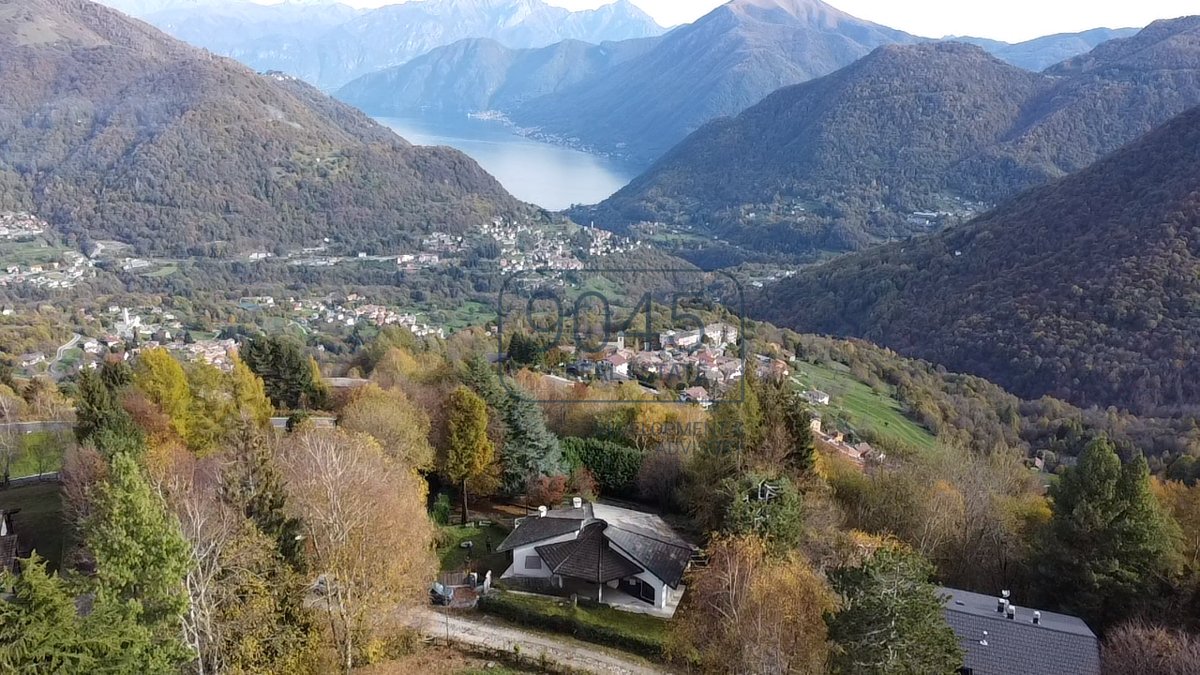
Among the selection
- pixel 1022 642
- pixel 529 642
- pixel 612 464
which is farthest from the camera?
pixel 612 464

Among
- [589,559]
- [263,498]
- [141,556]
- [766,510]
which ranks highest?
→ [141,556]

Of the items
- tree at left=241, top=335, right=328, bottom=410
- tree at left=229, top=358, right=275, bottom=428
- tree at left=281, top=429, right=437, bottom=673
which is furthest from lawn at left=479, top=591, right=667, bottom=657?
tree at left=241, top=335, right=328, bottom=410

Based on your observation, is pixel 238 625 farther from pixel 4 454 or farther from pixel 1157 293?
pixel 1157 293

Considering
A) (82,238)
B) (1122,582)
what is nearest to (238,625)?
(1122,582)

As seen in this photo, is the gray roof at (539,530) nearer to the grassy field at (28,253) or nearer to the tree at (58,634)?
the tree at (58,634)

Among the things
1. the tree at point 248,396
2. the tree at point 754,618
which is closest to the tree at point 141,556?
the tree at point 754,618

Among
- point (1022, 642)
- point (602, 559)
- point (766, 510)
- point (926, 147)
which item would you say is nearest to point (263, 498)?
point (602, 559)

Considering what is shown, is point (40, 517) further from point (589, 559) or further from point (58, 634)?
point (58, 634)
